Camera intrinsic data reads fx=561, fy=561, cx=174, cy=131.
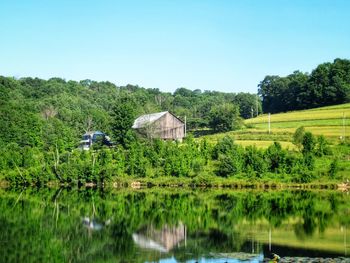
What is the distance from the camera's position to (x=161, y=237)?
38.2 meters

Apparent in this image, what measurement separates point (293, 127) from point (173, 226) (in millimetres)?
65398

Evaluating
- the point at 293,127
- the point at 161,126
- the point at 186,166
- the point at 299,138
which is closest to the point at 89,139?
the point at 161,126

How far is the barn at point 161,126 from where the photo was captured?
9544 cm

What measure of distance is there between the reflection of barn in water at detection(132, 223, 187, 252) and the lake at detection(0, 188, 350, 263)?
0.06 m

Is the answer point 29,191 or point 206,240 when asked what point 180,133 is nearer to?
point 29,191

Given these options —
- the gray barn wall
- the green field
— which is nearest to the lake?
the green field

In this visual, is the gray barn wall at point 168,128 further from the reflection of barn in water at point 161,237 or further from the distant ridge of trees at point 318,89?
the reflection of barn in water at point 161,237

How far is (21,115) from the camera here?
10038 cm

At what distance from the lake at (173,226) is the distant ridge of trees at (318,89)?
213ft

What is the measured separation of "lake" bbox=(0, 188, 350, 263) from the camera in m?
32.0

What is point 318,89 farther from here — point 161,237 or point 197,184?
point 161,237

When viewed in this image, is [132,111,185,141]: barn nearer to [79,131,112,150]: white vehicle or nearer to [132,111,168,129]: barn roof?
[132,111,168,129]: barn roof

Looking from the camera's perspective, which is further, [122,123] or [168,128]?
[168,128]

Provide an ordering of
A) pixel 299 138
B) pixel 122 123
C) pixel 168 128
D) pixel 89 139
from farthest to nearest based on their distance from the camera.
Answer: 1. pixel 89 139
2. pixel 168 128
3. pixel 122 123
4. pixel 299 138
